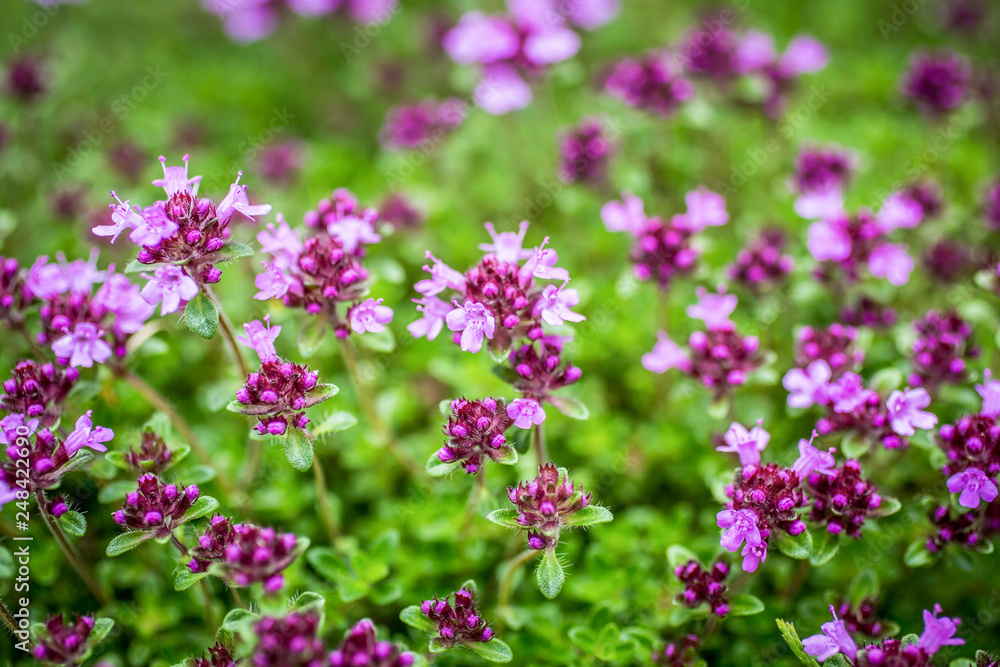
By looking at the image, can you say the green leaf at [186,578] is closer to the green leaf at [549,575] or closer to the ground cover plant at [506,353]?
the ground cover plant at [506,353]

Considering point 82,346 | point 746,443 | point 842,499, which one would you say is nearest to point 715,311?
point 746,443

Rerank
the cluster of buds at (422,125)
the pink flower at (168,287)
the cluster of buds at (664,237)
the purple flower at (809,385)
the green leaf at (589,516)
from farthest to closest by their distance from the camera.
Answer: the cluster of buds at (422,125) → the cluster of buds at (664,237) → the purple flower at (809,385) → the green leaf at (589,516) → the pink flower at (168,287)

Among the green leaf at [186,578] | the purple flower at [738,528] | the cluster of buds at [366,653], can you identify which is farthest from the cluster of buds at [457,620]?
the purple flower at [738,528]

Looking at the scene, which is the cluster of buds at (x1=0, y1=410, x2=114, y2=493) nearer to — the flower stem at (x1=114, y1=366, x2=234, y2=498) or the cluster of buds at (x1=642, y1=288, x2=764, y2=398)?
the flower stem at (x1=114, y1=366, x2=234, y2=498)

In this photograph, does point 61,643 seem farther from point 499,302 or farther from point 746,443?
point 746,443

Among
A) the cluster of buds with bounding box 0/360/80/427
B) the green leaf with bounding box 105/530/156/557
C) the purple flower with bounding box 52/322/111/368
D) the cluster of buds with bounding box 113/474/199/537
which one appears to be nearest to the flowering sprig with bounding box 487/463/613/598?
the cluster of buds with bounding box 113/474/199/537
